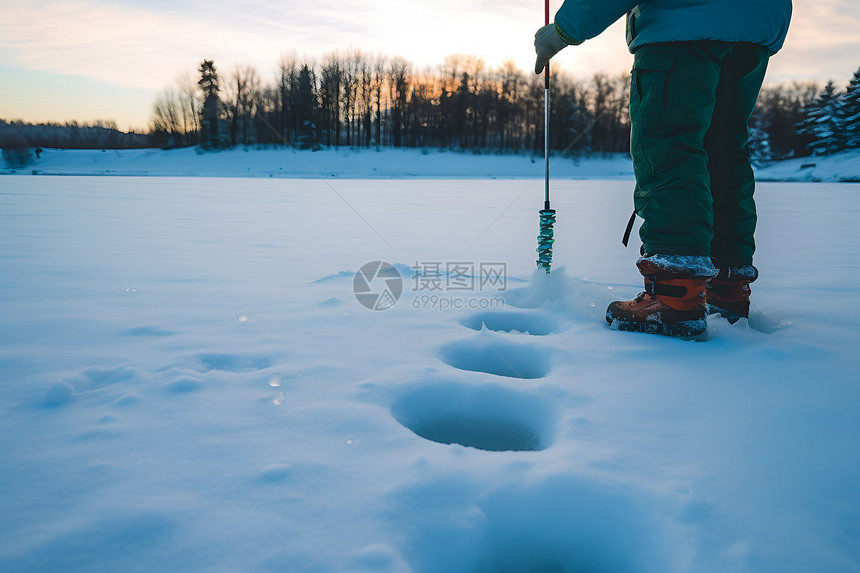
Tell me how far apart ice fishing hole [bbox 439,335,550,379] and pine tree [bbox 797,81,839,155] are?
143 ft

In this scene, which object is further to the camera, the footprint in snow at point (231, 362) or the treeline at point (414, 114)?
the treeline at point (414, 114)

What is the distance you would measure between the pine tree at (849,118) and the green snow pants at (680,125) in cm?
4110

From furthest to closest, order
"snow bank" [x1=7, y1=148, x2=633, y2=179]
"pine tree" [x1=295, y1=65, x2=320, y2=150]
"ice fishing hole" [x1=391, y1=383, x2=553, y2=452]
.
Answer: "pine tree" [x1=295, y1=65, x2=320, y2=150]
"snow bank" [x1=7, y1=148, x2=633, y2=179]
"ice fishing hole" [x1=391, y1=383, x2=553, y2=452]

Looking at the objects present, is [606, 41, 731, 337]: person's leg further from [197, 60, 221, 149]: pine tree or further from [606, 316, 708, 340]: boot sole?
[197, 60, 221, 149]: pine tree

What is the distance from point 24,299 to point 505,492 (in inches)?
78.6

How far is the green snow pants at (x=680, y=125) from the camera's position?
1.54 meters

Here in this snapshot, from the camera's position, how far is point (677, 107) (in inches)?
60.7

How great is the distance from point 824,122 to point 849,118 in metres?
1.69

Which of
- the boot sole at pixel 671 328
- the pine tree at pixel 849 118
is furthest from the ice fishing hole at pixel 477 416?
the pine tree at pixel 849 118

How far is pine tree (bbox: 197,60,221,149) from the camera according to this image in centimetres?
3938

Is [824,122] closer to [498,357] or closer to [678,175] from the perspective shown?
[678,175]

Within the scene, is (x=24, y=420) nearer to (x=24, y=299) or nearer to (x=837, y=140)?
(x=24, y=299)

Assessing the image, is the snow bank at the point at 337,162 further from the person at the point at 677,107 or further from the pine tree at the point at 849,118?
the person at the point at 677,107

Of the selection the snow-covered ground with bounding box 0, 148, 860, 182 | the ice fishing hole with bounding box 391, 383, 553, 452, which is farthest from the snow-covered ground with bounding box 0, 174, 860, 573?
the snow-covered ground with bounding box 0, 148, 860, 182
